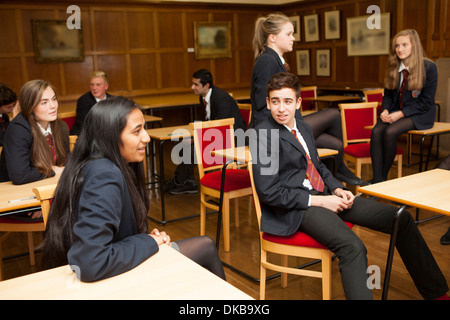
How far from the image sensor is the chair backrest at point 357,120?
180 inches

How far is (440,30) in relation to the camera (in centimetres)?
641

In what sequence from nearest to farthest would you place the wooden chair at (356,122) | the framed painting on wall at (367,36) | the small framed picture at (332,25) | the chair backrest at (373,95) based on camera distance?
the wooden chair at (356,122), the chair backrest at (373,95), the framed painting on wall at (367,36), the small framed picture at (332,25)

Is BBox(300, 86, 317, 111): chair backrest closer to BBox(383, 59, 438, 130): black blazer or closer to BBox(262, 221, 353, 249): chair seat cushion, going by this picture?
BBox(383, 59, 438, 130): black blazer

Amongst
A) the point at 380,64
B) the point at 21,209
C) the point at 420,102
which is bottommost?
the point at 21,209

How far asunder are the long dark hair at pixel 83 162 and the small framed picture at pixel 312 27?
7.89m

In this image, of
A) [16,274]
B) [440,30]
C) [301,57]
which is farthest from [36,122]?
[301,57]

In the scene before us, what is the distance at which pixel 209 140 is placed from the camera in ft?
11.7

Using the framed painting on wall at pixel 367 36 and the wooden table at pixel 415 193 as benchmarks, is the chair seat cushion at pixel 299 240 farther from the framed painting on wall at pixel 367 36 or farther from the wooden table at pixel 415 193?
the framed painting on wall at pixel 367 36

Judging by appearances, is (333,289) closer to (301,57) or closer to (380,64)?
(380,64)

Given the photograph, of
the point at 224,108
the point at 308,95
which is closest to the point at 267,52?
the point at 224,108

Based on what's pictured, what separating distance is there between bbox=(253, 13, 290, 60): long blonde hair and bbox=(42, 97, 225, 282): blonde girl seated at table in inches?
71.6

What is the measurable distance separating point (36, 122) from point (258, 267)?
1808 millimetres

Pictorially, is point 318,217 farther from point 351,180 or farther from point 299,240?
point 351,180

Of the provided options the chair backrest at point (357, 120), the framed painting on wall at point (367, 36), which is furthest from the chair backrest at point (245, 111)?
the framed painting on wall at point (367, 36)
